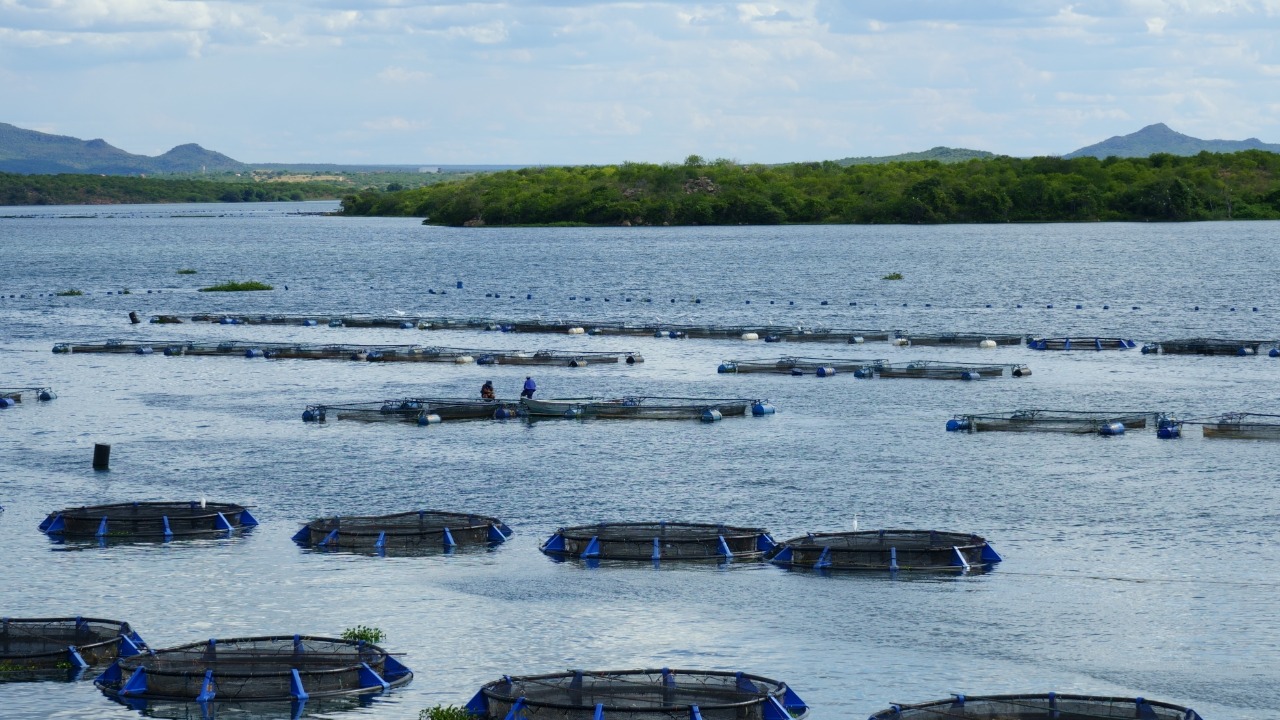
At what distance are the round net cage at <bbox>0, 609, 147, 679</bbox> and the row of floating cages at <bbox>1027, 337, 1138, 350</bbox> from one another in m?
86.9

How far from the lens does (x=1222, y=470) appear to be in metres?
68.4

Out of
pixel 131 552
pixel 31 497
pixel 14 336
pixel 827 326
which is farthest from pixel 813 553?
pixel 14 336

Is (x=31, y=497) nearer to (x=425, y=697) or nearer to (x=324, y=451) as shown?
(x=324, y=451)

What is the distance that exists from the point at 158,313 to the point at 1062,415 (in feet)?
347

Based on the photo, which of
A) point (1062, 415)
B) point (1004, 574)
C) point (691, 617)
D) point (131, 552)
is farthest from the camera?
point (1062, 415)

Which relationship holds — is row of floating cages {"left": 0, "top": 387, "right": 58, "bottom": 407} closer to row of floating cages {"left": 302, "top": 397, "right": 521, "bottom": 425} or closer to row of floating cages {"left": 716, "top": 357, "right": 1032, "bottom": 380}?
row of floating cages {"left": 302, "top": 397, "right": 521, "bottom": 425}

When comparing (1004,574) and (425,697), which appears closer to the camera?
(425,697)

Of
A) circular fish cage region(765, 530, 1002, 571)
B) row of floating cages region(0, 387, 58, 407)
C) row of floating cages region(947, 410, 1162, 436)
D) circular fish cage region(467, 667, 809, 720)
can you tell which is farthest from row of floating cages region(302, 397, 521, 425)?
Answer: circular fish cage region(467, 667, 809, 720)

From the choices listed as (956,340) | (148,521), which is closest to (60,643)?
(148,521)

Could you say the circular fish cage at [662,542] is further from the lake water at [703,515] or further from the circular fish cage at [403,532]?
the circular fish cage at [403,532]

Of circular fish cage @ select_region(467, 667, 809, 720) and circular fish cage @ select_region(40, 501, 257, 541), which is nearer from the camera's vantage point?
circular fish cage @ select_region(467, 667, 809, 720)

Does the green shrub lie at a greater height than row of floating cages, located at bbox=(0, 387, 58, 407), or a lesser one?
greater

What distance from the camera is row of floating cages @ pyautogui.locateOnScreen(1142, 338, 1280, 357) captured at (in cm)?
11400

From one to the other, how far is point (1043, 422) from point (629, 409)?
20659mm
